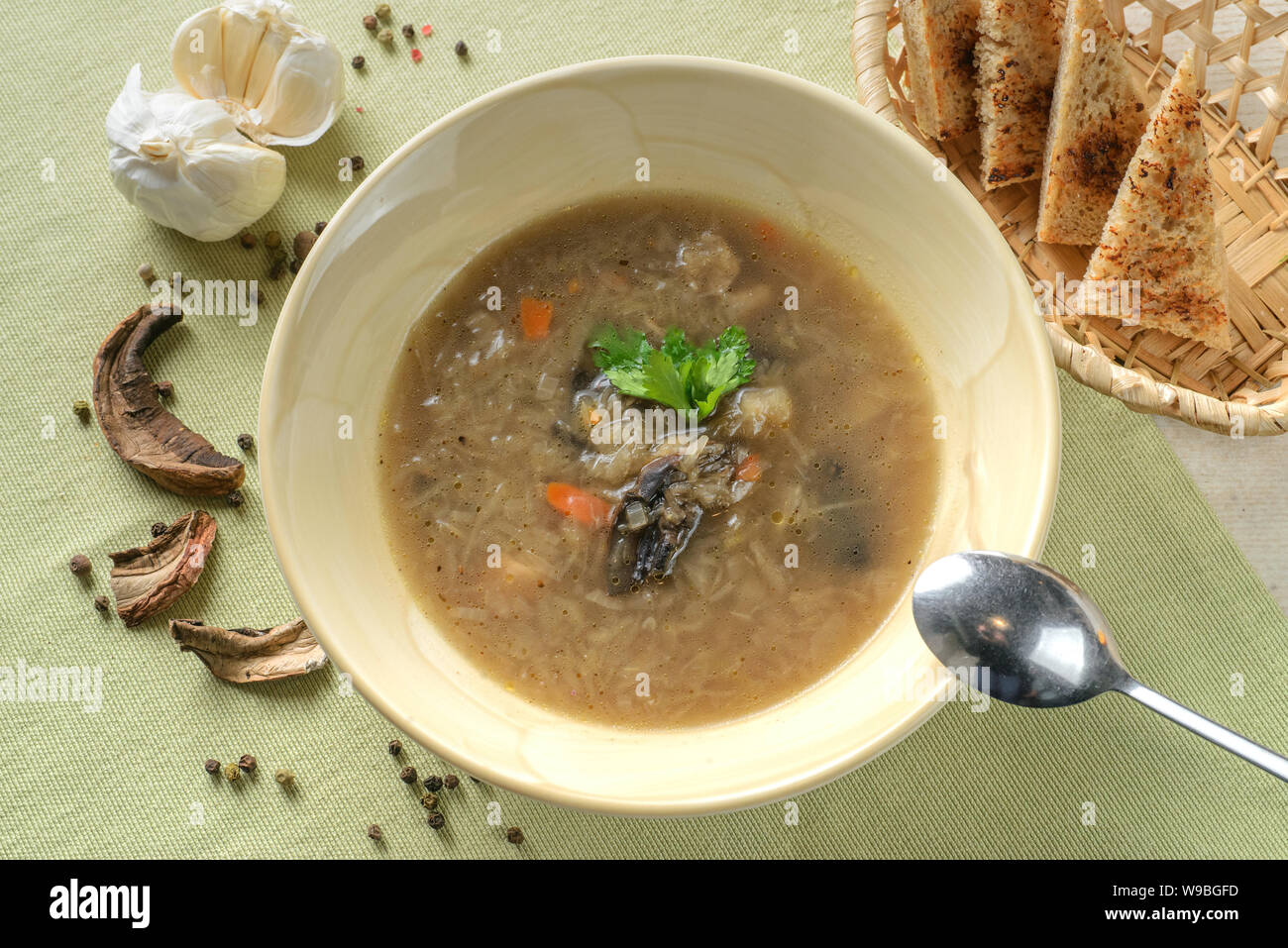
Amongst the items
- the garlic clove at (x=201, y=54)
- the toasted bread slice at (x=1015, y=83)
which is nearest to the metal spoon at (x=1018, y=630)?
the toasted bread slice at (x=1015, y=83)

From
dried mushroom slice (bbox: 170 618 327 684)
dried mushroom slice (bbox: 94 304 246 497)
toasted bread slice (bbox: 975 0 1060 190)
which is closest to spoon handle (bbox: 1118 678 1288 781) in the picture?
toasted bread slice (bbox: 975 0 1060 190)

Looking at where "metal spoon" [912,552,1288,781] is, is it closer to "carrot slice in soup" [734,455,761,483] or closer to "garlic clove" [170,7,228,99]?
"carrot slice in soup" [734,455,761,483]

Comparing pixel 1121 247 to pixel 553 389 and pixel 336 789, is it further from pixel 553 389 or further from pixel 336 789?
pixel 336 789

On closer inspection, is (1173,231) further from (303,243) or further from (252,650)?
(252,650)

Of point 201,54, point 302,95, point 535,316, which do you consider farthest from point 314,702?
point 201,54

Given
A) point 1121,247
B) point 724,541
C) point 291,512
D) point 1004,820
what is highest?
point 1121,247

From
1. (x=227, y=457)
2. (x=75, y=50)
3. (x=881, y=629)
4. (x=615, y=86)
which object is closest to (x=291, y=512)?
(x=227, y=457)
